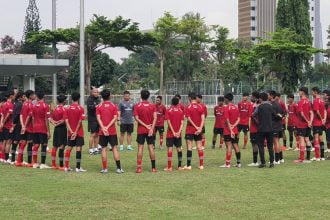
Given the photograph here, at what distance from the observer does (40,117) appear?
1456cm

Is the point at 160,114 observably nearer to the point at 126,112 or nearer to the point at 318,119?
the point at 126,112

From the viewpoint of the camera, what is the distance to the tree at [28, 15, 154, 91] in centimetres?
4884

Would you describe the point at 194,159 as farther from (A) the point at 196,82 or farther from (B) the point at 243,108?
(A) the point at 196,82

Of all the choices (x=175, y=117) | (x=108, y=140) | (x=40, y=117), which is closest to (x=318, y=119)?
(x=175, y=117)

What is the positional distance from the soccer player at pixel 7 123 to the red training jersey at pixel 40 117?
1308 mm

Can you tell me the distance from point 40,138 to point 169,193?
5144 mm

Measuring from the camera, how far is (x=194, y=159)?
54.7 feet

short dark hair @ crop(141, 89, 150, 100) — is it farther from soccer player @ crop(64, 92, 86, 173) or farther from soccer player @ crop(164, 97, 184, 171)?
soccer player @ crop(64, 92, 86, 173)

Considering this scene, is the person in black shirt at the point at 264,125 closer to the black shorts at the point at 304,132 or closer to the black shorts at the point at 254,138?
the black shorts at the point at 254,138

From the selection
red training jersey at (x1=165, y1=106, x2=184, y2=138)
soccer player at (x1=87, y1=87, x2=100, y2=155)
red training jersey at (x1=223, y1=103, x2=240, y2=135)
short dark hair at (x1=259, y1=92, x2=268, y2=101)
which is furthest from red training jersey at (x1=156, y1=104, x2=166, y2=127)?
short dark hair at (x1=259, y1=92, x2=268, y2=101)

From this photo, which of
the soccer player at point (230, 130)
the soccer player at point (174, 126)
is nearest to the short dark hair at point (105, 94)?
the soccer player at point (174, 126)

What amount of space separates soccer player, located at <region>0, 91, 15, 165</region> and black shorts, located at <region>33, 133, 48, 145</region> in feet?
4.03

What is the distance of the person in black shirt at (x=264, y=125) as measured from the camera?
1452cm

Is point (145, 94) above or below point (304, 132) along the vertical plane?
above
